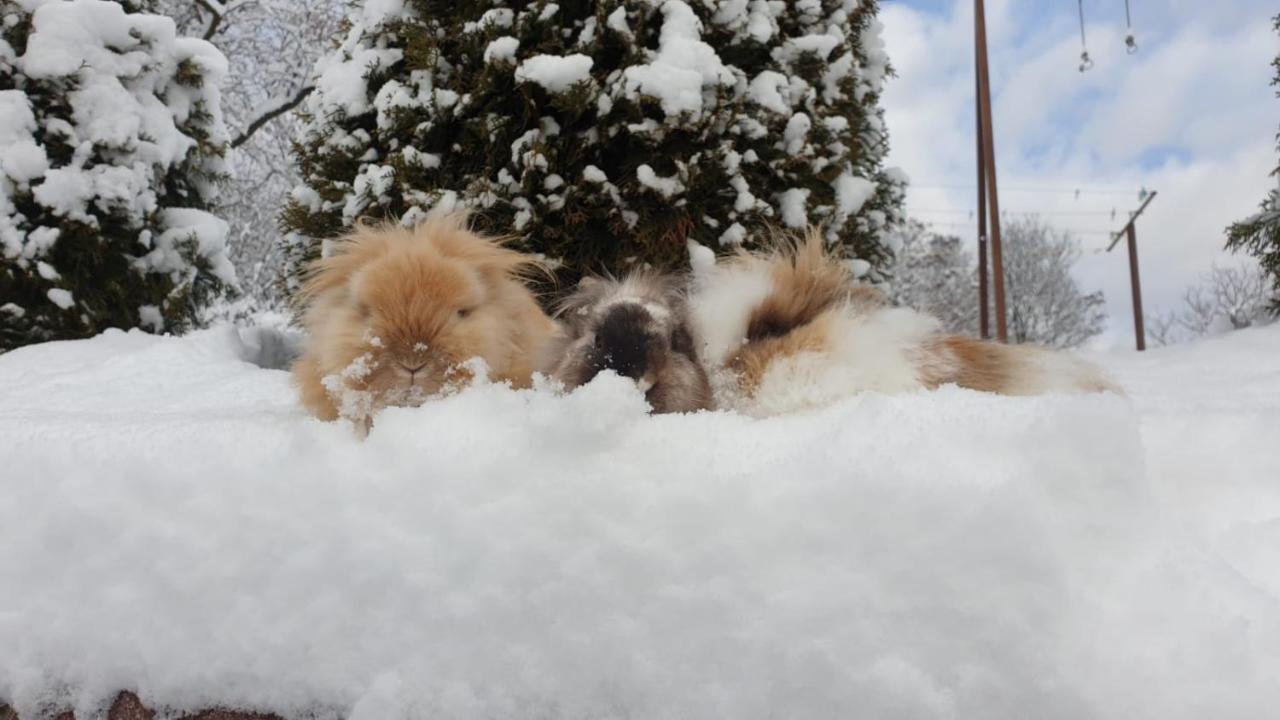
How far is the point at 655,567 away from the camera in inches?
35.2

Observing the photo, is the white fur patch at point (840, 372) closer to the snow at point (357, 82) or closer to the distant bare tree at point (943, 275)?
the snow at point (357, 82)

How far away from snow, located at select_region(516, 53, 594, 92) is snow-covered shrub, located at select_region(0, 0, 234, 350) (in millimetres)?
3393

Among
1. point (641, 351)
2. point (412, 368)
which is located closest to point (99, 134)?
point (412, 368)

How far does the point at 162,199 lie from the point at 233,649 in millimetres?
5309

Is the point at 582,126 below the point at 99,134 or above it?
below

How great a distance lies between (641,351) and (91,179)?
15.5ft

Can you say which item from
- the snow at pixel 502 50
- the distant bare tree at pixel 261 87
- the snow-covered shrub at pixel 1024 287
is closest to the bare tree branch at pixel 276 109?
the distant bare tree at pixel 261 87

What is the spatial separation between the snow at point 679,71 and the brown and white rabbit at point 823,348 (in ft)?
3.44

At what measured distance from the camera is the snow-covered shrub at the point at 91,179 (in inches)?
182

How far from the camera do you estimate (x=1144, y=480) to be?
95 cm

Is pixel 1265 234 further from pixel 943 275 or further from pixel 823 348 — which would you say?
pixel 943 275

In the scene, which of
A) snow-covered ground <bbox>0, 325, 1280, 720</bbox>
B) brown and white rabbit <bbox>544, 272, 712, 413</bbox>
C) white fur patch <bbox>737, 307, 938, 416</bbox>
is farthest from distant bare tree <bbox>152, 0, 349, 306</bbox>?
snow-covered ground <bbox>0, 325, 1280, 720</bbox>

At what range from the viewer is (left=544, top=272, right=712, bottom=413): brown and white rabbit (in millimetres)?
1542

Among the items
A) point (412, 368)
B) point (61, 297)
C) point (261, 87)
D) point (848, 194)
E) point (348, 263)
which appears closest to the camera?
point (412, 368)
